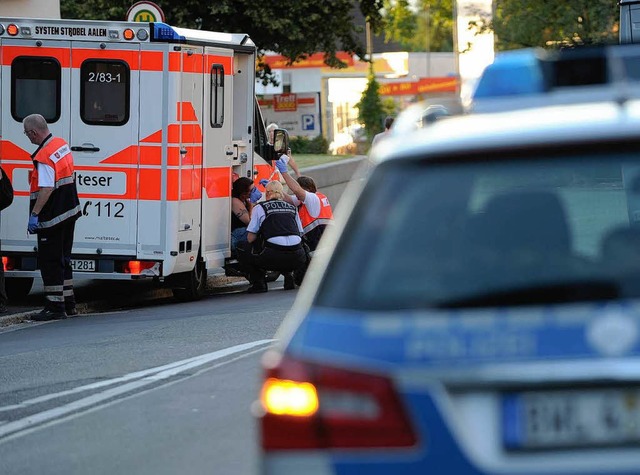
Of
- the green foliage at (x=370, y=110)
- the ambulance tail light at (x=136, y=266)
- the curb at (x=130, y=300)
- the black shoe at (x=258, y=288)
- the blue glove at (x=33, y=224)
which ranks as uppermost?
the green foliage at (x=370, y=110)

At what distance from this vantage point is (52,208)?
13578 mm

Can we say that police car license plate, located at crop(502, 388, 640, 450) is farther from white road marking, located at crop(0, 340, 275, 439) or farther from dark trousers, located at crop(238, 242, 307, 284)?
dark trousers, located at crop(238, 242, 307, 284)

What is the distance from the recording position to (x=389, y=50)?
451 feet

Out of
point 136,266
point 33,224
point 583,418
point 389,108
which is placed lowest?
point 136,266

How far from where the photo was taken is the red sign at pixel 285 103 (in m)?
42.1

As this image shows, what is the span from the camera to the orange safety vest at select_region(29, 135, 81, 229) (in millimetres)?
13422

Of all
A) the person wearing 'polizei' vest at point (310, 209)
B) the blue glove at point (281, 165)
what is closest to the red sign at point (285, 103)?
the blue glove at point (281, 165)

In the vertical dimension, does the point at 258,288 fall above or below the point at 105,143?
below

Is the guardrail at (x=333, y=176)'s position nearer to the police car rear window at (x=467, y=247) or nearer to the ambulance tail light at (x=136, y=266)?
the ambulance tail light at (x=136, y=266)

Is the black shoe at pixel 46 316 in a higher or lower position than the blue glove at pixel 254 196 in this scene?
lower

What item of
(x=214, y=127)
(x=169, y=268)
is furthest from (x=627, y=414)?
(x=214, y=127)

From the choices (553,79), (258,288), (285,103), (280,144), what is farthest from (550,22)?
(553,79)

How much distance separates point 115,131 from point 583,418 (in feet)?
38.7

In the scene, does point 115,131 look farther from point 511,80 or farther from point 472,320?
point 472,320
